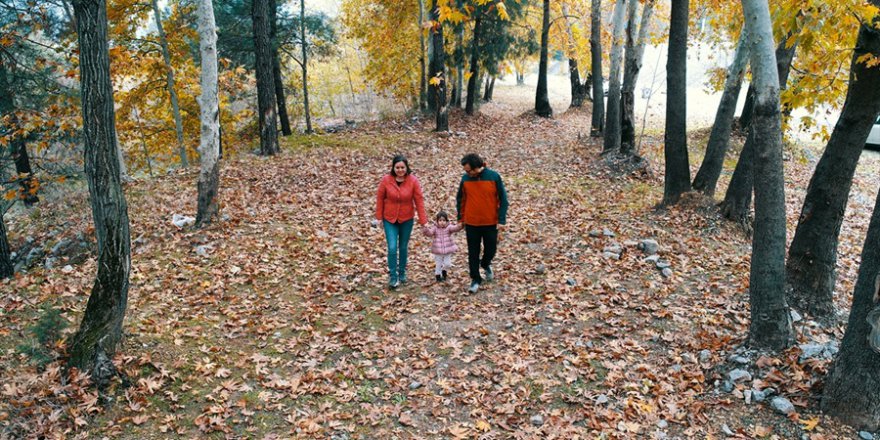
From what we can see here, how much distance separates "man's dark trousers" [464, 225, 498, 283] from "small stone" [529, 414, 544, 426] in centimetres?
282

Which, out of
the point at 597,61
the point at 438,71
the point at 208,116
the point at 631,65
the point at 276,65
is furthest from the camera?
the point at 276,65

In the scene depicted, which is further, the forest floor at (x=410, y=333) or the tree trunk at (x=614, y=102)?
the tree trunk at (x=614, y=102)

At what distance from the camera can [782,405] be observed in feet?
15.1

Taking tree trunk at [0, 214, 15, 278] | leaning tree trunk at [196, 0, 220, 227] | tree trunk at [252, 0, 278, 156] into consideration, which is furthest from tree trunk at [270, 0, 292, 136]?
tree trunk at [0, 214, 15, 278]

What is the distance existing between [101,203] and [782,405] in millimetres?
6767

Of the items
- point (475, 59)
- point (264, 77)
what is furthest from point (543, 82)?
point (264, 77)

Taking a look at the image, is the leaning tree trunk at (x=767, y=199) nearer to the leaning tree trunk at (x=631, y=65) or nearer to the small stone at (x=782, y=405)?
the small stone at (x=782, y=405)

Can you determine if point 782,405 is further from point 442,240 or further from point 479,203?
point 442,240

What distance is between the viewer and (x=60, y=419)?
471 centimetres

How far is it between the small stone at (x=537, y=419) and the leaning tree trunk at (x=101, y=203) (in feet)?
14.1

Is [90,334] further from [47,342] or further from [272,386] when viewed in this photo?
[272,386]

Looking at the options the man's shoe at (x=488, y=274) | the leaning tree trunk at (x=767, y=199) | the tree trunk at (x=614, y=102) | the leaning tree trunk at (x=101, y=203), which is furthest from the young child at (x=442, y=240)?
the tree trunk at (x=614, y=102)

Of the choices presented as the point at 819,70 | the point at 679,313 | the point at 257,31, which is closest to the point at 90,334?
the point at 679,313

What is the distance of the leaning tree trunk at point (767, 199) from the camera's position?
15.2 feet
